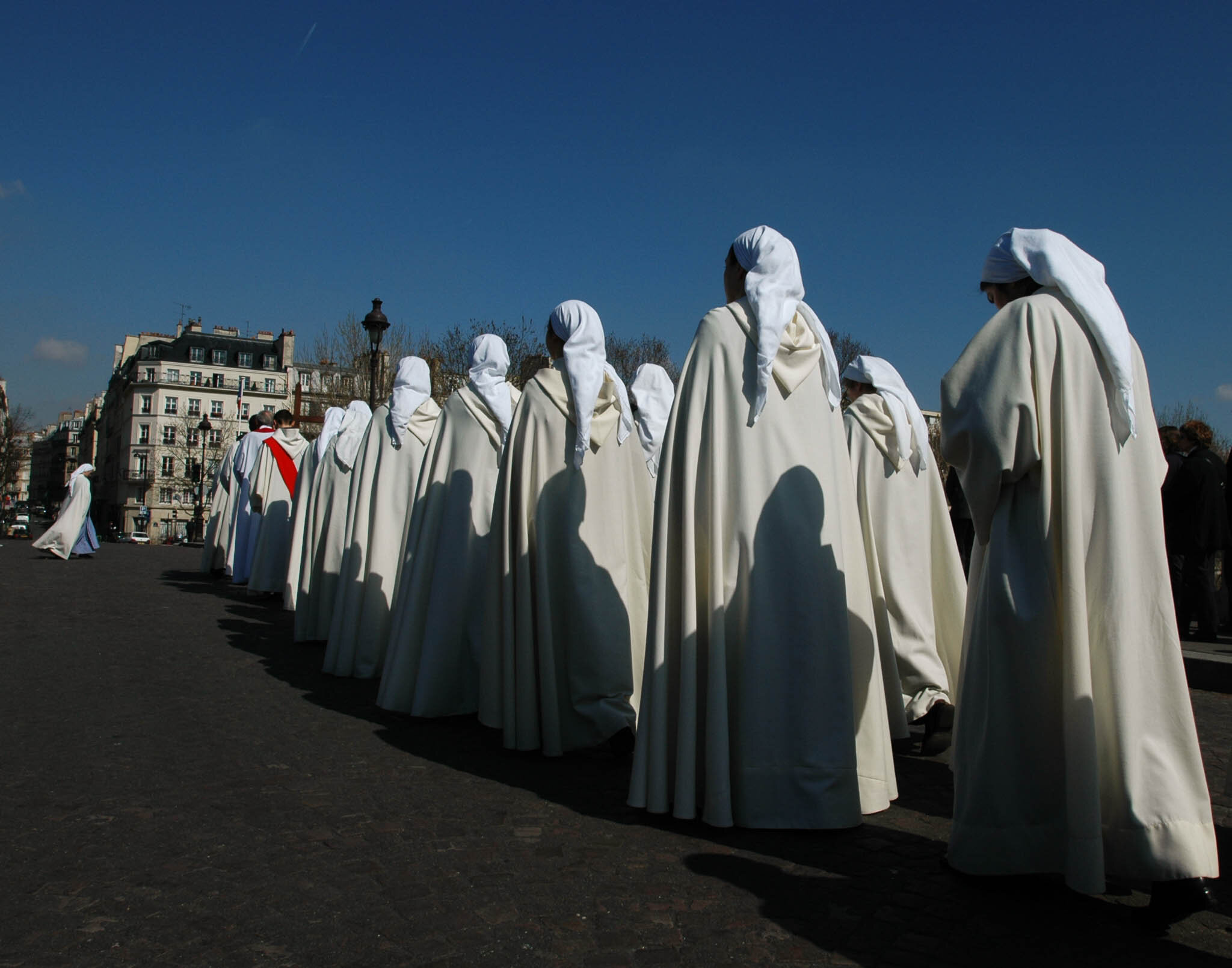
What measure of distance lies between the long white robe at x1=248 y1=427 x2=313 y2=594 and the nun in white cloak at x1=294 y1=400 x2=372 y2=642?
209cm

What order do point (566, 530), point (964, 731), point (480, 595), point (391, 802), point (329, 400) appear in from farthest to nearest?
point (329, 400)
point (480, 595)
point (566, 530)
point (391, 802)
point (964, 731)

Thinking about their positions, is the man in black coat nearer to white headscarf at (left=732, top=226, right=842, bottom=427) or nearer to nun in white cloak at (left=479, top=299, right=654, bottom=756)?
nun in white cloak at (left=479, top=299, right=654, bottom=756)

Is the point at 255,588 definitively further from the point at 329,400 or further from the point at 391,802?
the point at 329,400

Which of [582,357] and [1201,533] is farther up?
[582,357]

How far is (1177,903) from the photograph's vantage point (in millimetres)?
3148

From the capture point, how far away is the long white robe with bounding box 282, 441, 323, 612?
1278cm

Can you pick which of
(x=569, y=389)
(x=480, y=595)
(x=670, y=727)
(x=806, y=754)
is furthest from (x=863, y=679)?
(x=480, y=595)

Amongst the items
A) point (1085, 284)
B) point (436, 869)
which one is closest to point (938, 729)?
point (1085, 284)

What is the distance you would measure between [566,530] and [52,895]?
3.32m

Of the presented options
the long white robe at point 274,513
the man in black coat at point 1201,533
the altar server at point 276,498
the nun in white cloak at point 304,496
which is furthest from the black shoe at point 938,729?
the altar server at point 276,498

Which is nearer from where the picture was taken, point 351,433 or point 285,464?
point 351,433

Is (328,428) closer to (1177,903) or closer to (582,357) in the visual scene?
(582,357)

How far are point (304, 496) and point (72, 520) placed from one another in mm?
12836

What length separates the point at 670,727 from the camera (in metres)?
4.36
